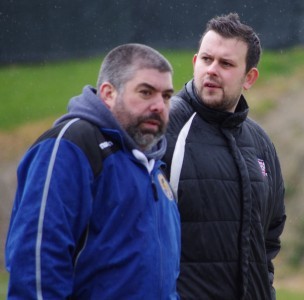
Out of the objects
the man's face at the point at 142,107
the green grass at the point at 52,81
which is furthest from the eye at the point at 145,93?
the green grass at the point at 52,81

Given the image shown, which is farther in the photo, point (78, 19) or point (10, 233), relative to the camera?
point (78, 19)

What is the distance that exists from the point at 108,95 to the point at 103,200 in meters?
0.40

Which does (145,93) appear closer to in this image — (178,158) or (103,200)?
(103,200)

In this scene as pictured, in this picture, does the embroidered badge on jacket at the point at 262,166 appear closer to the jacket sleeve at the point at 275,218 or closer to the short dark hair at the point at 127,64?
the jacket sleeve at the point at 275,218

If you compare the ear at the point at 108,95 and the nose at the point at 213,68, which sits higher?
the nose at the point at 213,68

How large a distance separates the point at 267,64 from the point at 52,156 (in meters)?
17.3

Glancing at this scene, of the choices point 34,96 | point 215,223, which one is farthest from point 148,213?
point 34,96

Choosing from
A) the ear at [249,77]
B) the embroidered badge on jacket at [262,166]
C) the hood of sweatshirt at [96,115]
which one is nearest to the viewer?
the hood of sweatshirt at [96,115]

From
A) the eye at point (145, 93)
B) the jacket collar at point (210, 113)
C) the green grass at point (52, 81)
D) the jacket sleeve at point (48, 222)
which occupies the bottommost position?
the jacket sleeve at point (48, 222)

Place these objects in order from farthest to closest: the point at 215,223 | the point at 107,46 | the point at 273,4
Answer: the point at 107,46 < the point at 273,4 < the point at 215,223

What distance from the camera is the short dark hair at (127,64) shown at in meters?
3.56

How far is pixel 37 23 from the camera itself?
58.0 feet

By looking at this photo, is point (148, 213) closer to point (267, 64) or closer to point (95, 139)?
point (95, 139)

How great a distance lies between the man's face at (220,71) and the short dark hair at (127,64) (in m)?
0.97
